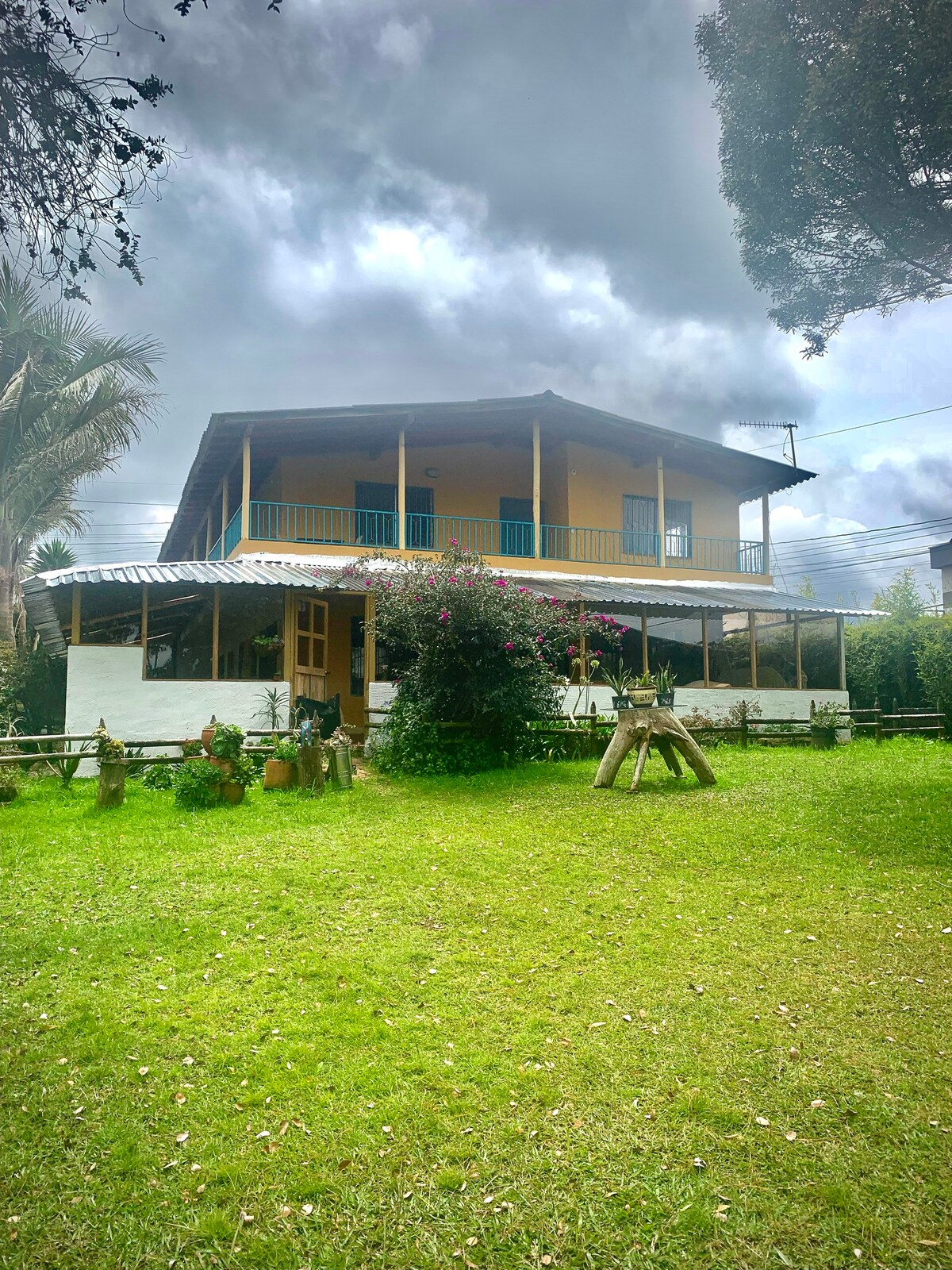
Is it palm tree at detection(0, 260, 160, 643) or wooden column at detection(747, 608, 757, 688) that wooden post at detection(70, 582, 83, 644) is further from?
wooden column at detection(747, 608, 757, 688)

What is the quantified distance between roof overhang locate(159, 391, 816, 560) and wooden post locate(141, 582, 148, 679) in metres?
4.72

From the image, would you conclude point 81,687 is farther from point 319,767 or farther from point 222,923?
point 222,923

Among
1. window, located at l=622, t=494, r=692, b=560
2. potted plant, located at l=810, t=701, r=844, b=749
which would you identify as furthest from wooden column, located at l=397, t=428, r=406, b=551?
potted plant, located at l=810, t=701, r=844, b=749

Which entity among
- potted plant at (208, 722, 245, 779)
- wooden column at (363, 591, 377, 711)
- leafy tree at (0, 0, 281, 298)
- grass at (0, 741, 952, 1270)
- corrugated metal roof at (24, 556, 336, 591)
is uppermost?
leafy tree at (0, 0, 281, 298)

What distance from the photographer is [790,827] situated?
811cm

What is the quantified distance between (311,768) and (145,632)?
14.8ft

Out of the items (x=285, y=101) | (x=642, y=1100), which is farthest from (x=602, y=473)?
(x=642, y=1100)

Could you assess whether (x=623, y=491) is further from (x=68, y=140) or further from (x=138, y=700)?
(x=68, y=140)

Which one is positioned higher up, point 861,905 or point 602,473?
point 602,473

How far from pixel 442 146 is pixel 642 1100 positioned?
12077 mm

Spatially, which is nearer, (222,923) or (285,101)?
(222,923)

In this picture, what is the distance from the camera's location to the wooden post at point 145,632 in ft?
42.2

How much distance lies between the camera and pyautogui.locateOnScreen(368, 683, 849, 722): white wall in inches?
628

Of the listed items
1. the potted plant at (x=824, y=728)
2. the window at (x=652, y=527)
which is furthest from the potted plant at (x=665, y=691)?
the window at (x=652, y=527)
